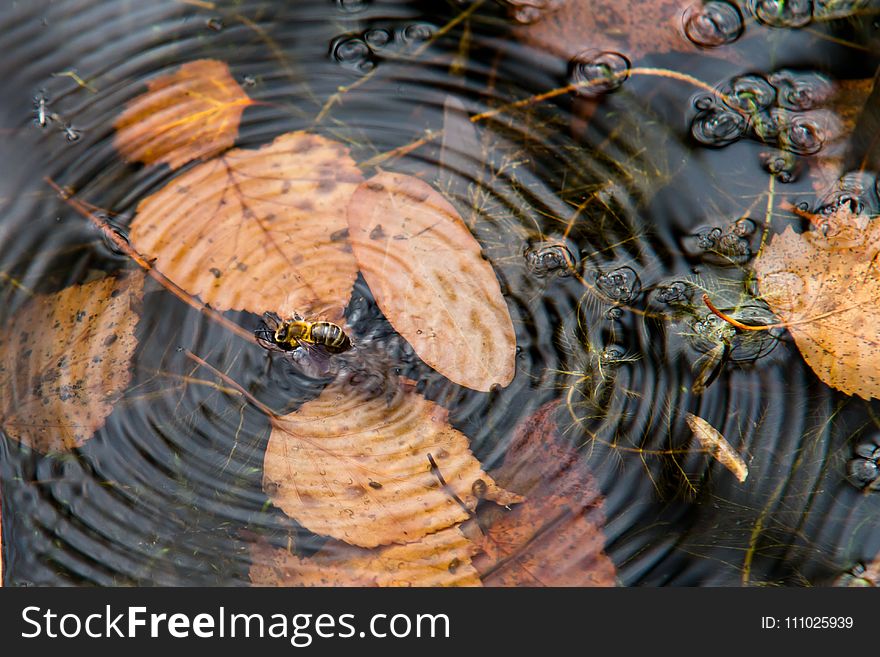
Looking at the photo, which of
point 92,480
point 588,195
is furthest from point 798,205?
point 92,480

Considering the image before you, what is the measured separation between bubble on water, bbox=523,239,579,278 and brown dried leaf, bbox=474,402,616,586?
0.61 m

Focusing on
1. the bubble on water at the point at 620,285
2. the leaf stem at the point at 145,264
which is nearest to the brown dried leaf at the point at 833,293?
the bubble on water at the point at 620,285

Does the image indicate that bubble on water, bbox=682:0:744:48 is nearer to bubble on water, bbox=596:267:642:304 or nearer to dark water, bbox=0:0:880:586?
dark water, bbox=0:0:880:586

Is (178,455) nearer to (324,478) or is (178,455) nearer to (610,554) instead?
(324,478)

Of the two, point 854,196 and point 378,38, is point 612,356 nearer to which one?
point 854,196

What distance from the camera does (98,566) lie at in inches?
134

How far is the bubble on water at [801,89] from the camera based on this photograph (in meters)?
3.53

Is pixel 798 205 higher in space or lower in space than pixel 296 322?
higher

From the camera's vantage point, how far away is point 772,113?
3.54m

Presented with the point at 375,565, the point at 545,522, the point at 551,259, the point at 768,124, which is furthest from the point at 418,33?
the point at 375,565

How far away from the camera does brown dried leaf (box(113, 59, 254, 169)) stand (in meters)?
3.64

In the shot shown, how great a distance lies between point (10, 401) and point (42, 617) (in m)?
0.96

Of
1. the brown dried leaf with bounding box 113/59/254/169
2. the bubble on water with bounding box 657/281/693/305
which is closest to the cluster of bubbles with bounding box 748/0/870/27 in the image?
the bubble on water with bounding box 657/281/693/305

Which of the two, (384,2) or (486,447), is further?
(384,2)
